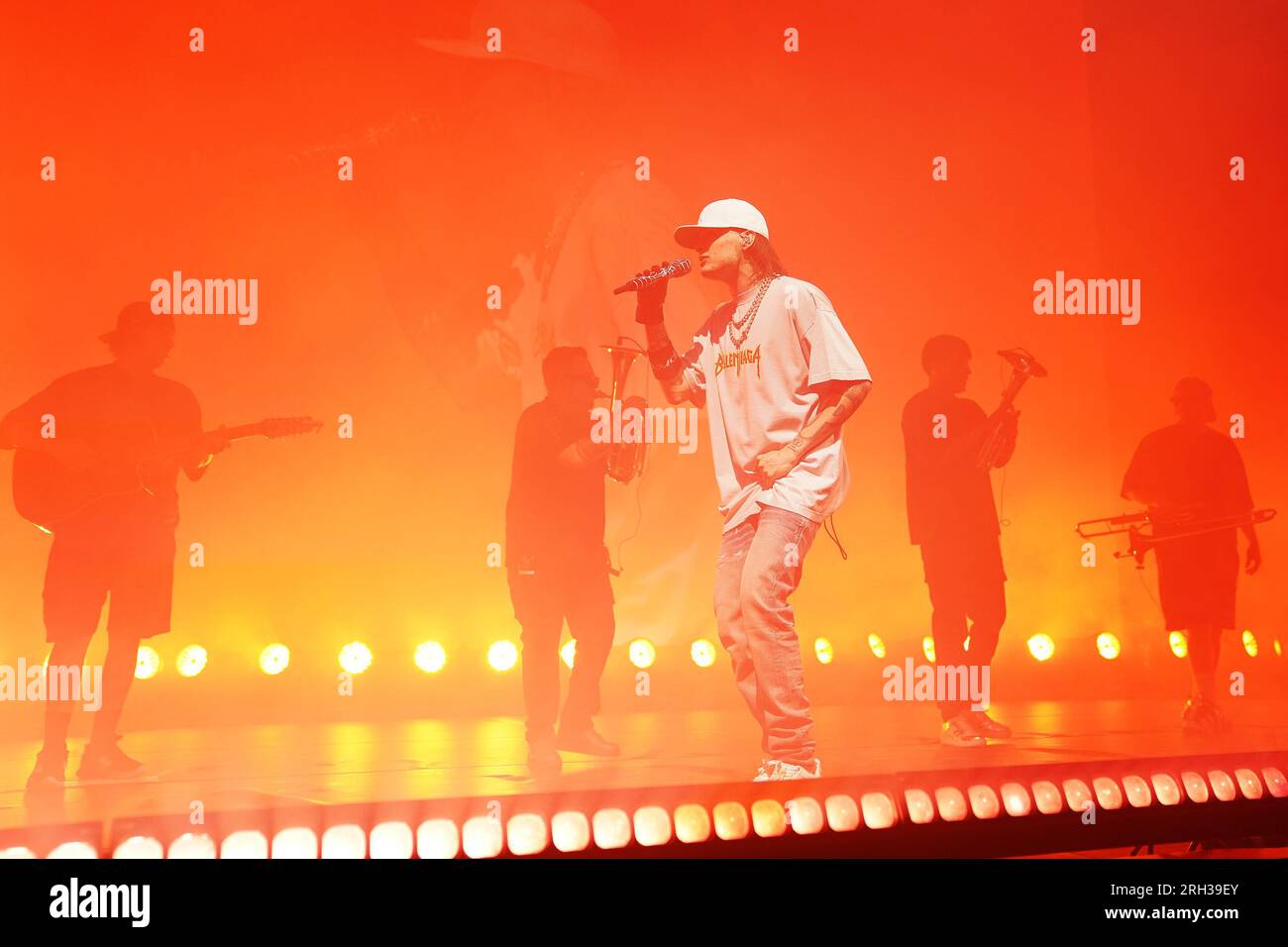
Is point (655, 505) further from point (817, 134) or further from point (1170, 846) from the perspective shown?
point (1170, 846)

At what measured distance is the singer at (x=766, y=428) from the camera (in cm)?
365

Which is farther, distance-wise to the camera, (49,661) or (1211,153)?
(1211,153)

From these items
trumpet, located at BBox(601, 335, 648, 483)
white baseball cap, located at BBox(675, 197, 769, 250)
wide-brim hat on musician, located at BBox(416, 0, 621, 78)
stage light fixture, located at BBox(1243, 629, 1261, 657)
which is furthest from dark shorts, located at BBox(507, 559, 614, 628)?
stage light fixture, located at BBox(1243, 629, 1261, 657)

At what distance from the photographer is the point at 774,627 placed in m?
3.64

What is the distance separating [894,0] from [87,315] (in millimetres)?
3414

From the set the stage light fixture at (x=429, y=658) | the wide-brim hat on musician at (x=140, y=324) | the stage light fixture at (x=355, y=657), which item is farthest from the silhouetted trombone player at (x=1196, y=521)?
the wide-brim hat on musician at (x=140, y=324)

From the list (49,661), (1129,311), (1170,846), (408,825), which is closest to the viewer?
(408,825)

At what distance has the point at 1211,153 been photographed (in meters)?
5.36

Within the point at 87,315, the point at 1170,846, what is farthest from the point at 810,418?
the point at 1170,846

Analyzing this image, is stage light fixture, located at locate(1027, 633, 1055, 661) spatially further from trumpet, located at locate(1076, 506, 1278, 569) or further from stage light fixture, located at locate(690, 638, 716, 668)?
stage light fixture, located at locate(690, 638, 716, 668)

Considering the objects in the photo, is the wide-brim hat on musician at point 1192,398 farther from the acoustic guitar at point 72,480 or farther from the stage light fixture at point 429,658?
the acoustic guitar at point 72,480

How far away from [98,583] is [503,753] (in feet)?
4.47

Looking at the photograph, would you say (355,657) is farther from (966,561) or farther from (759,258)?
(966,561)

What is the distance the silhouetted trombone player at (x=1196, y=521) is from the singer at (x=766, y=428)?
183 cm
